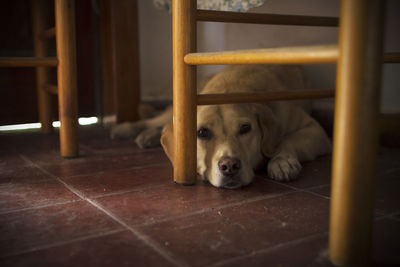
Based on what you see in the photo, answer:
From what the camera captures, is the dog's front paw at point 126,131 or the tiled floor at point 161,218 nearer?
the tiled floor at point 161,218

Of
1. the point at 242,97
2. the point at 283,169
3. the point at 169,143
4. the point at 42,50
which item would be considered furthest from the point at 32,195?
the point at 42,50

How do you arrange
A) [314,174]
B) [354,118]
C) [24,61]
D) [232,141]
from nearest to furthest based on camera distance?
[354,118]
[232,141]
[314,174]
[24,61]

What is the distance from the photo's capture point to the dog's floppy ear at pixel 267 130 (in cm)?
182

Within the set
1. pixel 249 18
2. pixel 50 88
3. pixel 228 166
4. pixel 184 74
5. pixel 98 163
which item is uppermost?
pixel 249 18

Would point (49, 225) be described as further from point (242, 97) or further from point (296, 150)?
point (296, 150)

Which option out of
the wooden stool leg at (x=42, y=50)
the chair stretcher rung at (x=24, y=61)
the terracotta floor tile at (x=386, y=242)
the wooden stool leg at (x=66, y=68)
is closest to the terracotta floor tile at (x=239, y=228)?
the terracotta floor tile at (x=386, y=242)

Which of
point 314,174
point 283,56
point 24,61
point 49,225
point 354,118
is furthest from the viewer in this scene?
point 24,61

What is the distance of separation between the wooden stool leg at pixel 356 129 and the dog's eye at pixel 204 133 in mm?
883

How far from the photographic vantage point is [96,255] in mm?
971

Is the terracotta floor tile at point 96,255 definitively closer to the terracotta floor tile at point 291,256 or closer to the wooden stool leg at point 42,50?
the terracotta floor tile at point 291,256

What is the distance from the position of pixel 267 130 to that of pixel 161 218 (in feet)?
2.56

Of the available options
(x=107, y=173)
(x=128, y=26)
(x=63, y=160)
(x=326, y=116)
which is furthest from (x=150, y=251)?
(x=128, y=26)

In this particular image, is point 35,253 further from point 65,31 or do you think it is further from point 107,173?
point 65,31

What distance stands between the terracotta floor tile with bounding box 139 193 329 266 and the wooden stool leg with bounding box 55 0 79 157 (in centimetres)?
108
